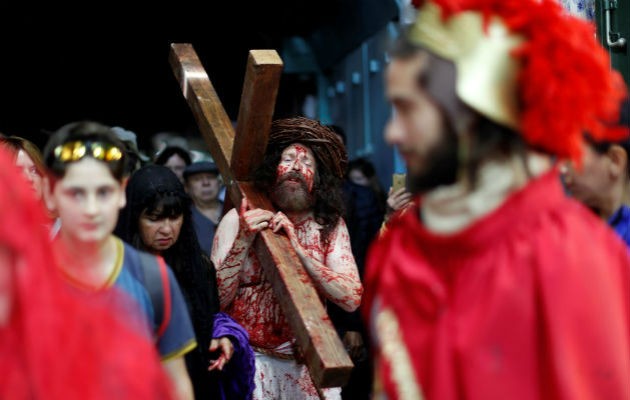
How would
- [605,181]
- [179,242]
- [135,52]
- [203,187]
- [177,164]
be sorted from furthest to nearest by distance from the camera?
[135,52]
[177,164]
[203,187]
[179,242]
[605,181]

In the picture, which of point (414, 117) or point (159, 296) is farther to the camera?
point (159, 296)

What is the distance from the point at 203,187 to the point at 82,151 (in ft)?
11.7

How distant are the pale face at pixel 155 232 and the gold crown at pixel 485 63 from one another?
1.91 m

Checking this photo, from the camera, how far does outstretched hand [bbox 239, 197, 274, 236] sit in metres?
3.73

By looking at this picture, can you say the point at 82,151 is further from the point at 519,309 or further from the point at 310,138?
the point at 310,138

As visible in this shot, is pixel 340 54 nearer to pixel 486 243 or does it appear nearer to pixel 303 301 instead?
pixel 303 301

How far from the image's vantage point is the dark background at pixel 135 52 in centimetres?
970

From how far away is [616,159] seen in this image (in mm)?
3029

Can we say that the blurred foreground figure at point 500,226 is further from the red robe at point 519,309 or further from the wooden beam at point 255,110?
the wooden beam at point 255,110

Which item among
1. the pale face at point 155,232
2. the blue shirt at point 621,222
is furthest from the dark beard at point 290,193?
the blue shirt at point 621,222

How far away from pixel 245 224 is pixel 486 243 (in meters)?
1.87

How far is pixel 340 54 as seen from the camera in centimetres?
972

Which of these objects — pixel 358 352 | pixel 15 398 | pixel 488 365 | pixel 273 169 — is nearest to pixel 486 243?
pixel 488 365

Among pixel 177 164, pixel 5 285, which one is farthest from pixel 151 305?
pixel 177 164
